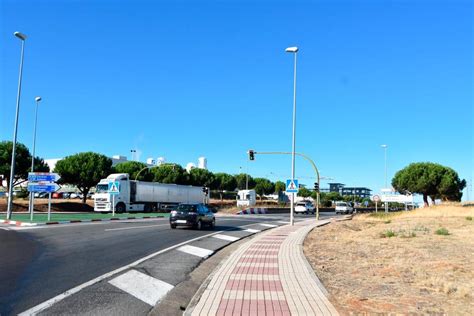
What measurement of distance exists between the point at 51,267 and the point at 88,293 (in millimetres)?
2959

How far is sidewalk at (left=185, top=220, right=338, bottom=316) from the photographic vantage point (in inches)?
252

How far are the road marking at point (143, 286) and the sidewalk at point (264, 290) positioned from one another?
862mm

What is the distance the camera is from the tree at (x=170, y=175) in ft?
274

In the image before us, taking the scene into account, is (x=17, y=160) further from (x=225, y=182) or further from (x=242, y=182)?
(x=242, y=182)

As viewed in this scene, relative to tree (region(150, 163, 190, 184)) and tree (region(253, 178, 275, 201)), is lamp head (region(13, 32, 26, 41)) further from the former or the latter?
tree (region(253, 178, 275, 201))

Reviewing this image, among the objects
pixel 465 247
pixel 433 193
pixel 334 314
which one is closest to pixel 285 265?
pixel 334 314

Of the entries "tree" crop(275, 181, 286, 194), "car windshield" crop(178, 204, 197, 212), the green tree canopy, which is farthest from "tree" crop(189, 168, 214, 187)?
"car windshield" crop(178, 204, 197, 212)

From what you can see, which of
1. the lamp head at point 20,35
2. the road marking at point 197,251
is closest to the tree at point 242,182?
the lamp head at point 20,35

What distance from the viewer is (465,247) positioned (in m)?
15.4

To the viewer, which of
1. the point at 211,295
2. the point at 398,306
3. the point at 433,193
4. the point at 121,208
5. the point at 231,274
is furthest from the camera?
the point at 433,193

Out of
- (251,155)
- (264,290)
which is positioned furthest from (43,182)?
(264,290)

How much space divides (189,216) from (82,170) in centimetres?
3826

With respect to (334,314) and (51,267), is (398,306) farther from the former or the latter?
(51,267)

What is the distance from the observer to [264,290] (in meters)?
7.84
